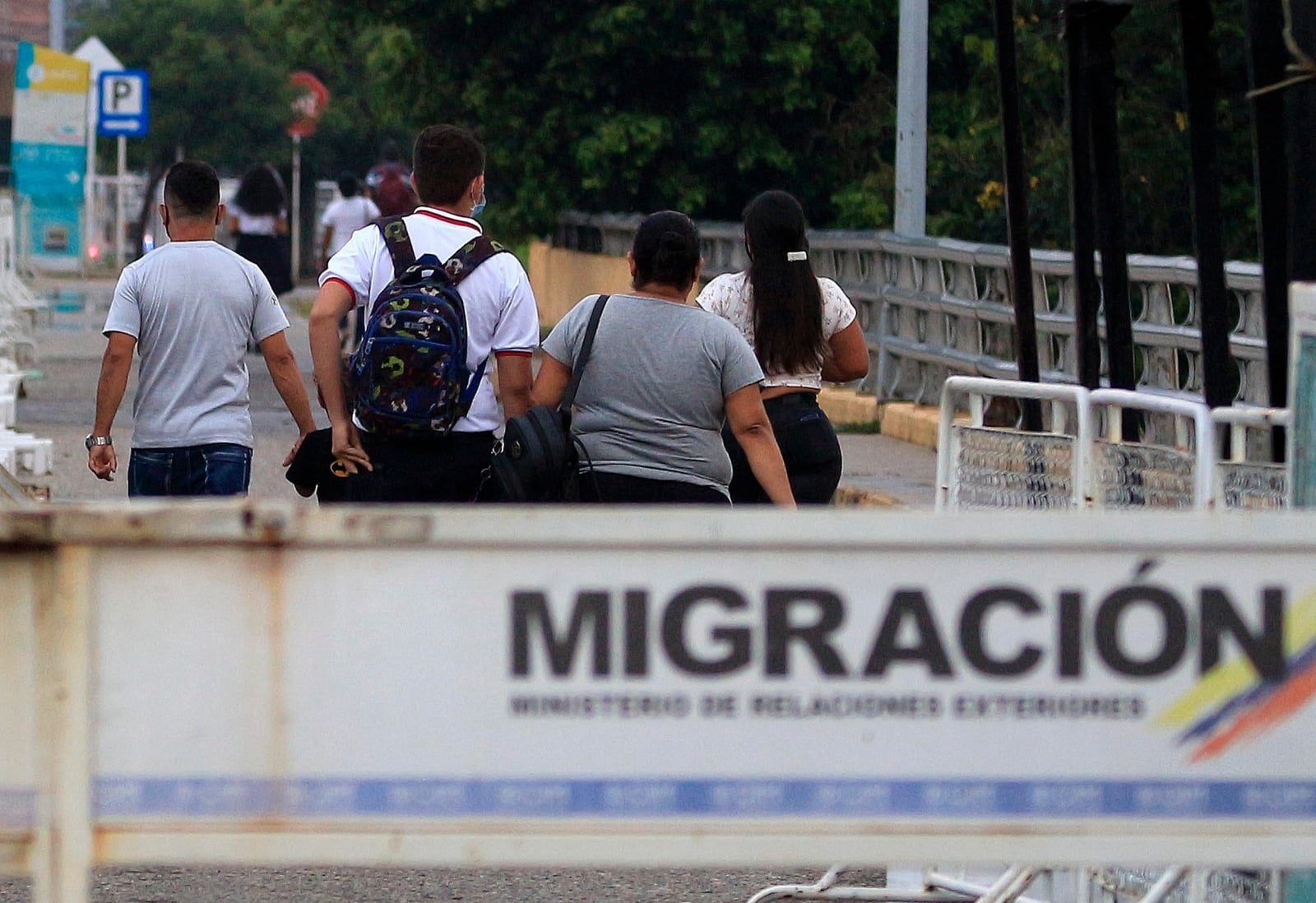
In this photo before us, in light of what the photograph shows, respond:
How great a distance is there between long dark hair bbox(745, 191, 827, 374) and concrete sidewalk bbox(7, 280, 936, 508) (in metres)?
4.52

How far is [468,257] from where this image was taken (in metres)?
5.93

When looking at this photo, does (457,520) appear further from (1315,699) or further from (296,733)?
(1315,699)

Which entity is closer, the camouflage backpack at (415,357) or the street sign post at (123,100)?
the camouflage backpack at (415,357)

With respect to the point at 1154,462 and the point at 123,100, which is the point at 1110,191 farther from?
the point at 123,100

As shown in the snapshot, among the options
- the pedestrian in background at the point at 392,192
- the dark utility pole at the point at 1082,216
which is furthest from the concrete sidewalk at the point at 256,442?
the dark utility pole at the point at 1082,216

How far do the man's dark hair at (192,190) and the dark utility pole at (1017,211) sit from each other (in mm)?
2351

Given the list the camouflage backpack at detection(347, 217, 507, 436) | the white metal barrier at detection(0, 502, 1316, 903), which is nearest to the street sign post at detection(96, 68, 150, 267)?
the camouflage backpack at detection(347, 217, 507, 436)

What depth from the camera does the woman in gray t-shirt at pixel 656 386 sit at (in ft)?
18.9

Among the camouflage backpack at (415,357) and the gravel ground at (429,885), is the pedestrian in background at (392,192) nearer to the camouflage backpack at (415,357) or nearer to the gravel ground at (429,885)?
the camouflage backpack at (415,357)

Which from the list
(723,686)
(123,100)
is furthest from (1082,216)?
(123,100)

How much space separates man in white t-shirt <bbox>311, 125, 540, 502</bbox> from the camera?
5.92 m

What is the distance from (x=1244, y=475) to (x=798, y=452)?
2.36 m

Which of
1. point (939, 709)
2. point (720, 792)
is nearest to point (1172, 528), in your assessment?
point (939, 709)

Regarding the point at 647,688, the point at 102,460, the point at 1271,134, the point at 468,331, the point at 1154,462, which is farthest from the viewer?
the point at 102,460
